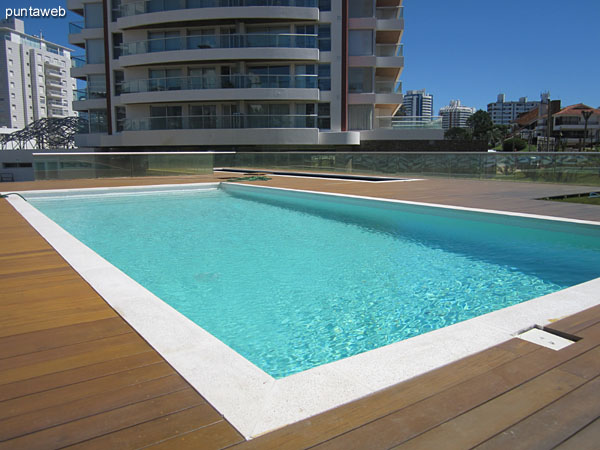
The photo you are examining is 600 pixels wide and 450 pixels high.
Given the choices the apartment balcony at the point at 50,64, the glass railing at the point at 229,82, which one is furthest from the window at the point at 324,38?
the apartment balcony at the point at 50,64

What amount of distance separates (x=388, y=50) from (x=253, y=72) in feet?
33.6

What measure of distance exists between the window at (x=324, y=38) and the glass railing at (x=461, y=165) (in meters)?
13.4

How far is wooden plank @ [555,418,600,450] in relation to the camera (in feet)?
6.00

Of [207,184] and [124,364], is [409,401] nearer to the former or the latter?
[124,364]

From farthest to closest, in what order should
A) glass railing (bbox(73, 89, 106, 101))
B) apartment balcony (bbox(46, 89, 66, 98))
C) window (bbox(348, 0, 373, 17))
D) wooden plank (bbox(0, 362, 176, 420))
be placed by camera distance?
apartment balcony (bbox(46, 89, 66, 98)) < glass railing (bbox(73, 89, 106, 101)) < window (bbox(348, 0, 373, 17)) < wooden plank (bbox(0, 362, 176, 420))

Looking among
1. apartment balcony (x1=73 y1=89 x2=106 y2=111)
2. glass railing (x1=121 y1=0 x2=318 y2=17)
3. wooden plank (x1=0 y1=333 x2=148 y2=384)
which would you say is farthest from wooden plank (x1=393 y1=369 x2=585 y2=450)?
apartment balcony (x1=73 y1=89 x2=106 y2=111)

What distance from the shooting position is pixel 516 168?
46.8 ft

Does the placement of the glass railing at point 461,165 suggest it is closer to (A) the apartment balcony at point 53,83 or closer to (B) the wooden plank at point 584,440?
(B) the wooden plank at point 584,440

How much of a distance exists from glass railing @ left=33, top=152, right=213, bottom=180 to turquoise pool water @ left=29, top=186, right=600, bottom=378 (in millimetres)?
6385

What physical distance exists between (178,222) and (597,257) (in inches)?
304

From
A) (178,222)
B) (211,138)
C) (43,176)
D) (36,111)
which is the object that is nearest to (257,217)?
(178,222)

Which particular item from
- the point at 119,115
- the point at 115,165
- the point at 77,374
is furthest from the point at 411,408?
the point at 119,115

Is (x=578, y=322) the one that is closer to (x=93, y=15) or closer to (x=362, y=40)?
(x=362, y=40)

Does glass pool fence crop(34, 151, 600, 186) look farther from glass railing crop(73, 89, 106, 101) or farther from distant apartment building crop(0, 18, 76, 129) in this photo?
distant apartment building crop(0, 18, 76, 129)
